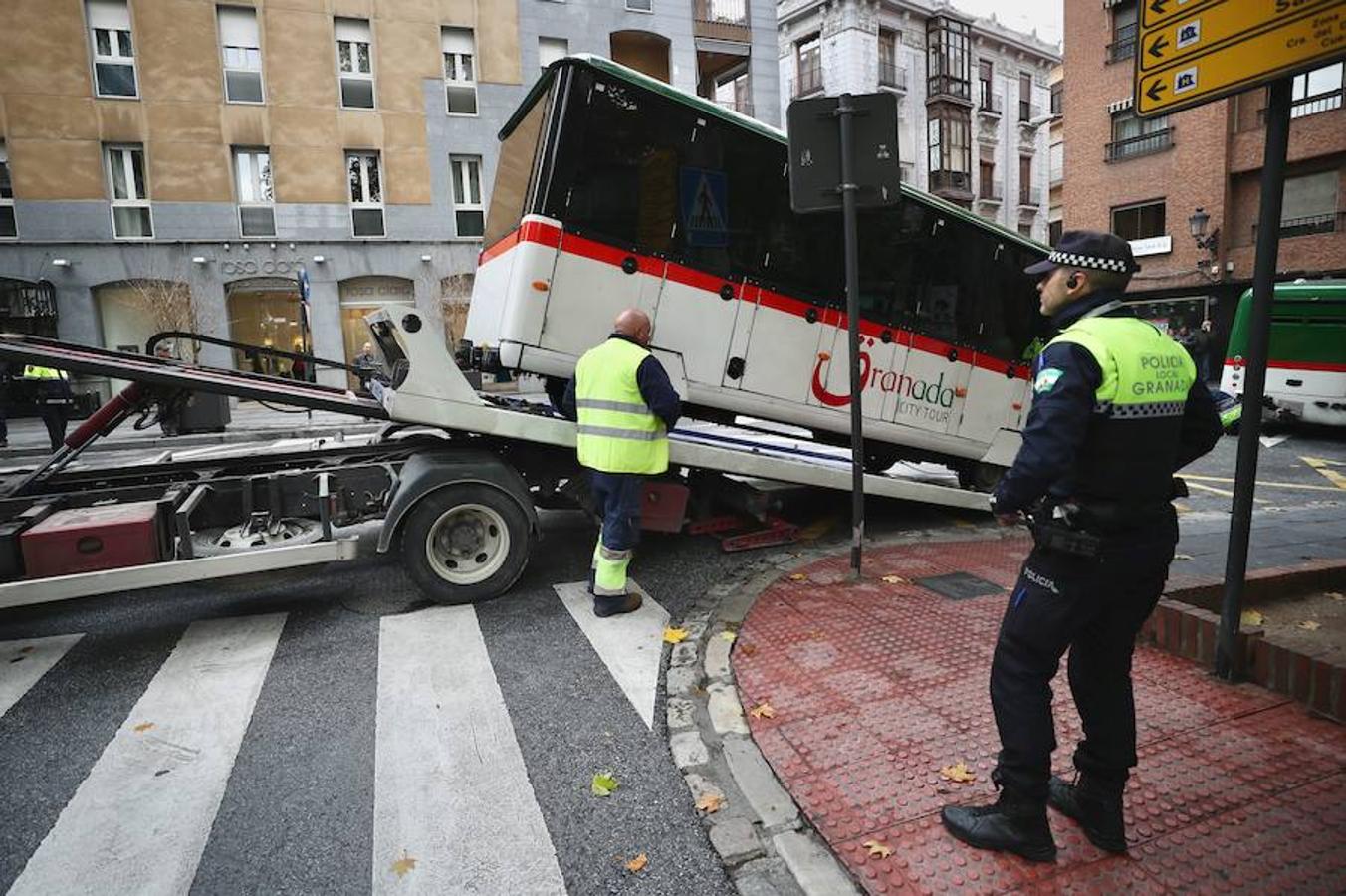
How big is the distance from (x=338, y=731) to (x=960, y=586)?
3911 mm

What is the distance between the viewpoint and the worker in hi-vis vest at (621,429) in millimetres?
4617

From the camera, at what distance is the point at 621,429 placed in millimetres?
4664

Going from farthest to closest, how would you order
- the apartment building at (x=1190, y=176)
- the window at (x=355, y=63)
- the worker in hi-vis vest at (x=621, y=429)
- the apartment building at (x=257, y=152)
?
the window at (x=355, y=63) < the apartment building at (x=1190, y=176) < the apartment building at (x=257, y=152) < the worker in hi-vis vest at (x=621, y=429)

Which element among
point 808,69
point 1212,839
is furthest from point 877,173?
point 808,69

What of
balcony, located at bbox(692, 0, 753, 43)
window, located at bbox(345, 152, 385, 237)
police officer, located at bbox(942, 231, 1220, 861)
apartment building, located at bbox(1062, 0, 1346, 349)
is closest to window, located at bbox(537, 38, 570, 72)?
balcony, located at bbox(692, 0, 753, 43)

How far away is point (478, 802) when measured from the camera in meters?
2.82

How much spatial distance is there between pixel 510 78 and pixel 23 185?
14.0 meters

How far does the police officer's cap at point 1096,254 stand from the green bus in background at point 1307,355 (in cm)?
1277

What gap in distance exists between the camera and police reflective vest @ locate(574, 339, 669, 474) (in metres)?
4.62

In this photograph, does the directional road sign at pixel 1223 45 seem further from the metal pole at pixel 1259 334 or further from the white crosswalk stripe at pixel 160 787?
the white crosswalk stripe at pixel 160 787

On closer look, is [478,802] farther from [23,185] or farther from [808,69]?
[808,69]

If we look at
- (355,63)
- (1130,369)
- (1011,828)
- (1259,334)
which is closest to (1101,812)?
(1011,828)

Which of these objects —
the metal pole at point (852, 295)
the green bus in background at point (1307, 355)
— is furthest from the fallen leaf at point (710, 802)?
the green bus in background at point (1307, 355)

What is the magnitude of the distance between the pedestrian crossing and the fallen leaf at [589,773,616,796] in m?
0.10
